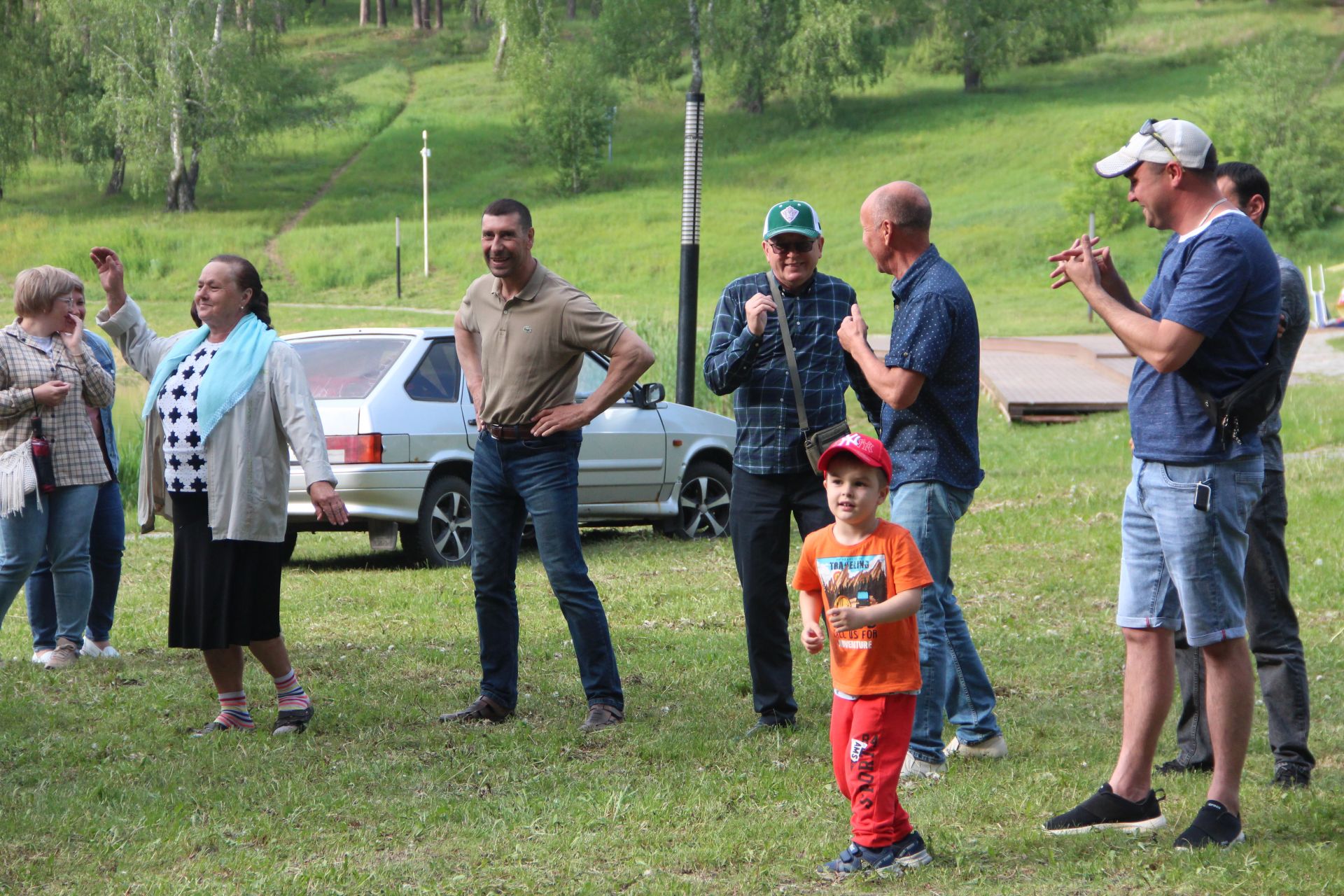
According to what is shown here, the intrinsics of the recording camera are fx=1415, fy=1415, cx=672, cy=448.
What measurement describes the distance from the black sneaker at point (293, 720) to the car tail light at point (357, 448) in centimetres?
404

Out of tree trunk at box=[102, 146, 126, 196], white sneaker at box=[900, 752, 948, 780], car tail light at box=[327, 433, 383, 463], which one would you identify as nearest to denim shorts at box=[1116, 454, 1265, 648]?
white sneaker at box=[900, 752, 948, 780]

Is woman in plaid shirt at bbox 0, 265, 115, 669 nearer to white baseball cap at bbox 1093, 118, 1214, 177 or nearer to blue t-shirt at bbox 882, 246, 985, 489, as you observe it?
blue t-shirt at bbox 882, 246, 985, 489

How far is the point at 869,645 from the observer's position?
401cm

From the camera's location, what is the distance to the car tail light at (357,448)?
9648mm

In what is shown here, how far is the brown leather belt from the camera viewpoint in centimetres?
584

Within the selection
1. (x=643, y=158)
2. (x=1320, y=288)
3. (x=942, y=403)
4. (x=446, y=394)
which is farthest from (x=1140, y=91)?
(x=942, y=403)

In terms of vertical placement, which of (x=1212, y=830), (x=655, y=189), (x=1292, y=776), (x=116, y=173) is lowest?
(x=1292, y=776)

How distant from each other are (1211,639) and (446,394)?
687 cm

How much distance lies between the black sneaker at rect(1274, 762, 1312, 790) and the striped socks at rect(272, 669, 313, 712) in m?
3.69

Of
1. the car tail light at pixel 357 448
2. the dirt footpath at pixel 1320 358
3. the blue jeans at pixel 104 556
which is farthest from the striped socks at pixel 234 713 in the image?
the dirt footpath at pixel 1320 358

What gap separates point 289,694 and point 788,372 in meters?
2.40

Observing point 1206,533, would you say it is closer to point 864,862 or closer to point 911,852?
point 911,852

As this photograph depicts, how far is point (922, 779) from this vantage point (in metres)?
4.93

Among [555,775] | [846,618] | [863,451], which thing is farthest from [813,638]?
[555,775]
